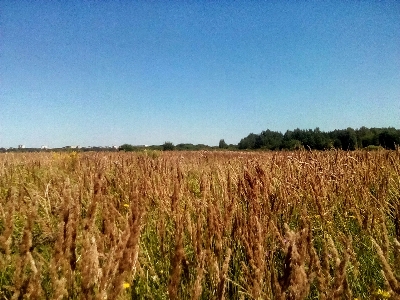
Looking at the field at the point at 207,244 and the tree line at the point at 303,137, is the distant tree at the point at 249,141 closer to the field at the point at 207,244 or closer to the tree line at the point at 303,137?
the tree line at the point at 303,137

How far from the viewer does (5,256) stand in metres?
0.90

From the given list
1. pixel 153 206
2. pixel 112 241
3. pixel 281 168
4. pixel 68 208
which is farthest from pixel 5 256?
pixel 281 168

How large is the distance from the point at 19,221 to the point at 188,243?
4.81 ft

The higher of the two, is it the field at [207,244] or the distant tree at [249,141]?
the distant tree at [249,141]

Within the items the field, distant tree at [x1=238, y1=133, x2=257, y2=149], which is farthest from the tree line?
the field

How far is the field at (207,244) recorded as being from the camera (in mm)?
793

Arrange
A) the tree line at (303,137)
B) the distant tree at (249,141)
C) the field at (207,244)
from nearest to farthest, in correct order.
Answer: the field at (207,244) → the tree line at (303,137) → the distant tree at (249,141)

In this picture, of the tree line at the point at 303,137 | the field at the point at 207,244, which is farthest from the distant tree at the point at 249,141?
the field at the point at 207,244

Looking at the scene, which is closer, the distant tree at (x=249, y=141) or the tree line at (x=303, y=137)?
the tree line at (x=303, y=137)

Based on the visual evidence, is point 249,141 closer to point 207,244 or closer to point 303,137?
point 303,137

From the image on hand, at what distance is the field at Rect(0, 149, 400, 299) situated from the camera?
793 mm

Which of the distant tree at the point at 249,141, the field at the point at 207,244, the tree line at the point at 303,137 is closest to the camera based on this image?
the field at the point at 207,244

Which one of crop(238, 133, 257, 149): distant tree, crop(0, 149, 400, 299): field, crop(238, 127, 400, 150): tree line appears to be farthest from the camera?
crop(238, 133, 257, 149): distant tree

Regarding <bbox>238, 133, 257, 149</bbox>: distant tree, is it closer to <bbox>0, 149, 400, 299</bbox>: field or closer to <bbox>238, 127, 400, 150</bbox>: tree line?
<bbox>238, 127, 400, 150</bbox>: tree line
